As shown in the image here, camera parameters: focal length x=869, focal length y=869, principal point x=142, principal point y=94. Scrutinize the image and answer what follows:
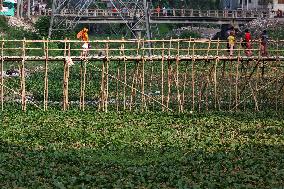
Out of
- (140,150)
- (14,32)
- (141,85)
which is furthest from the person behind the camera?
(14,32)

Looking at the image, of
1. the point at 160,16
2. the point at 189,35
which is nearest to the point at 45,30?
the point at 160,16

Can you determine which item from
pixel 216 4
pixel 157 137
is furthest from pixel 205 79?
pixel 216 4

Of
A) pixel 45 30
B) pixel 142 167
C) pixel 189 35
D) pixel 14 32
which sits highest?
pixel 45 30

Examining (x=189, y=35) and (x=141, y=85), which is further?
(x=189, y=35)

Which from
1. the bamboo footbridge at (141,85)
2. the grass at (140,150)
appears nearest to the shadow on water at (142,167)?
the grass at (140,150)

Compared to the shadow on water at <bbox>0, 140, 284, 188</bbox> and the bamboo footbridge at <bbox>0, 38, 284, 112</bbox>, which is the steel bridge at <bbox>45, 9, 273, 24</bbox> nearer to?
the bamboo footbridge at <bbox>0, 38, 284, 112</bbox>

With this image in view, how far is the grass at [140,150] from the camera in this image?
73.5ft

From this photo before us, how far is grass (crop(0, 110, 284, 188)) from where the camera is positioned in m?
22.4

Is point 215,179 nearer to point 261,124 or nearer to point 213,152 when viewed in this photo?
point 213,152

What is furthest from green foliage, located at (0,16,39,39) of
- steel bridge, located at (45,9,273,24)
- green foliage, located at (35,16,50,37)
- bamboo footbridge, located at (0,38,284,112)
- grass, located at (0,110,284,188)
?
grass, located at (0,110,284,188)

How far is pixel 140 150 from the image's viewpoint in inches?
1057

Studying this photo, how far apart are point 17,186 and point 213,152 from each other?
741cm

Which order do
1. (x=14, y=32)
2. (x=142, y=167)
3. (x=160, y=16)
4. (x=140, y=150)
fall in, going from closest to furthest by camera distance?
(x=142, y=167)
(x=140, y=150)
(x=14, y=32)
(x=160, y=16)

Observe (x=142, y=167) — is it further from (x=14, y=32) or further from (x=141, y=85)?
(x=14, y=32)
